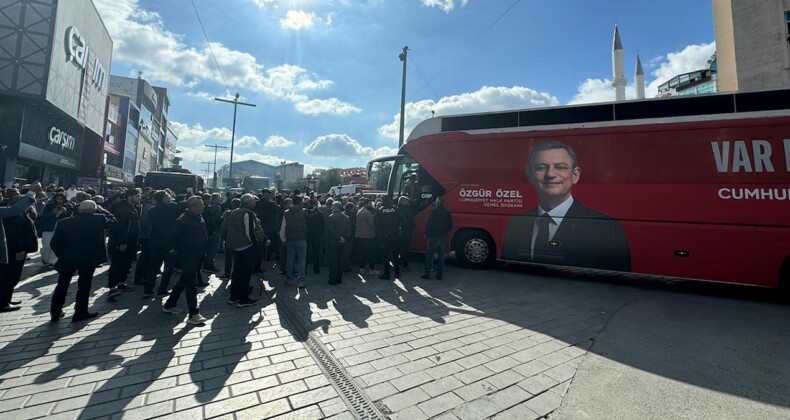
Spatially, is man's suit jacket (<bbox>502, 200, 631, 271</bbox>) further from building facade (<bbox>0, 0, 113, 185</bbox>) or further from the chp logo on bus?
building facade (<bbox>0, 0, 113, 185</bbox>)

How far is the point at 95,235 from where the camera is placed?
187 inches

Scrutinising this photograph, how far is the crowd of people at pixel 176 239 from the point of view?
15.3 ft

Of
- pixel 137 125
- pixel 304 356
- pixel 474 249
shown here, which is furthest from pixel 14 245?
pixel 137 125

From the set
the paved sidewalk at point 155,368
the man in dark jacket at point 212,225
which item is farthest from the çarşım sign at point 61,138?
the paved sidewalk at point 155,368

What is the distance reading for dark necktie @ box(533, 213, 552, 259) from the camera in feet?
25.3

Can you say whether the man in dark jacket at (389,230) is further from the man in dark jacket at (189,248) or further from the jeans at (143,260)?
the jeans at (143,260)

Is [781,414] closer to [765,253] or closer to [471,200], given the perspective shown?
[765,253]

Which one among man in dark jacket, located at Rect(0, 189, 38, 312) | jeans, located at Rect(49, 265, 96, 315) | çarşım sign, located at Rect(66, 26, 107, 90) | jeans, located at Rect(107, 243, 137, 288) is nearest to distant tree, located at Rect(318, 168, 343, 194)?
çarşım sign, located at Rect(66, 26, 107, 90)

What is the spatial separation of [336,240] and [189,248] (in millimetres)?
2873

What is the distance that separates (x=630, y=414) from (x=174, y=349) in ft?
15.6

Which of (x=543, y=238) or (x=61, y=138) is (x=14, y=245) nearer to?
(x=543, y=238)

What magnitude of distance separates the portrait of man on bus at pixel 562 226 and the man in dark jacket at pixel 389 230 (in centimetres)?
291

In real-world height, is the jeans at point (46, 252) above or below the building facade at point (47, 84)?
below

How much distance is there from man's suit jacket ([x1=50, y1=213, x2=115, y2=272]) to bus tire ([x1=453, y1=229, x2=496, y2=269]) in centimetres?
728
